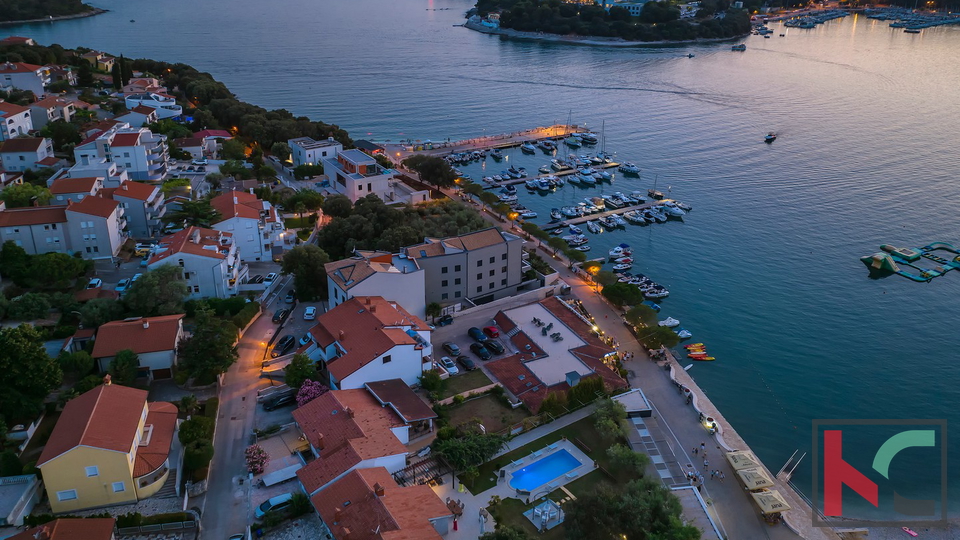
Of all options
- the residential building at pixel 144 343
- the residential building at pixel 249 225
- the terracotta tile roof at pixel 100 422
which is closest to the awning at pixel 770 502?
the terracotta tile roof at pixel 100 422

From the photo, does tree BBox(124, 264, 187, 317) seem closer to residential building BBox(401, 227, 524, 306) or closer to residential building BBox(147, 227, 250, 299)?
residential building BBox(147, 227, 250, 299)

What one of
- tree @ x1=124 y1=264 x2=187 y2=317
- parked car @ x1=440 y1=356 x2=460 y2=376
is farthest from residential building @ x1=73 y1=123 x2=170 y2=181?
parked car @ x1=440 y1=356 x2=460 y2=376

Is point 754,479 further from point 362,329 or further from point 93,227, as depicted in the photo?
point 93,227

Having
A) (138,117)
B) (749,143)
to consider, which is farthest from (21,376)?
(749,143)

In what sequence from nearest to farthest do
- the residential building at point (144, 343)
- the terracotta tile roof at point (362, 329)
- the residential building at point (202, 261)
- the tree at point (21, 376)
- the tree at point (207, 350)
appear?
the tree at point (21, 376) → the terracotta tile roof at point (362, 329) → the tree at point (207, 350) → the residential building at point (144, 343) → the residential building at point (202, 261)

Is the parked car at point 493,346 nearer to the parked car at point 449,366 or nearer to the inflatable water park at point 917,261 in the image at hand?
the parked car at point 449,366

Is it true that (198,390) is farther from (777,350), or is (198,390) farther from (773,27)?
(773,27)

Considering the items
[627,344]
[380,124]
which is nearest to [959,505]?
[627,344]
